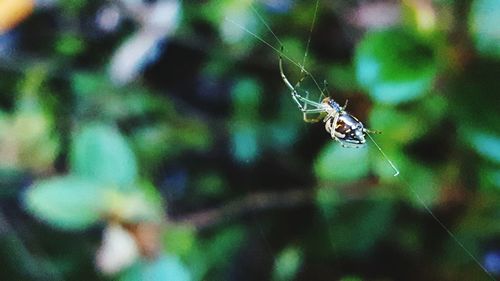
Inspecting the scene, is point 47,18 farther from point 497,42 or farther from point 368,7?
point 497,42

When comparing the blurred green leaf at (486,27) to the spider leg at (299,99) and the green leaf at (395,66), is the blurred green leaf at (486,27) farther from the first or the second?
the spider leg at (299,99)

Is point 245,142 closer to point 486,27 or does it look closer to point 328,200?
point 328,200

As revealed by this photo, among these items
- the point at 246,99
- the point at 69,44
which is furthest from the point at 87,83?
the point at 246,99

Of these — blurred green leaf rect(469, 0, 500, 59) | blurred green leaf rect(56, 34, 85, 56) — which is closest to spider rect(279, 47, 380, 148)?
blurred green leaf rect(469, 0, 500, 59)

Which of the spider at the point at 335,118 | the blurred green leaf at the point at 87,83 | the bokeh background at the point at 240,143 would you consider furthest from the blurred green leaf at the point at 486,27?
the blurred green leaf at the point at 87,83

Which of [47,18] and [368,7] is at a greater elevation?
[47,18]

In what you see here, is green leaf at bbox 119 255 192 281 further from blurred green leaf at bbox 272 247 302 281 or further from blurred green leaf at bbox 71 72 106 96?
blurred green leaf at bbox 71 72 106 96

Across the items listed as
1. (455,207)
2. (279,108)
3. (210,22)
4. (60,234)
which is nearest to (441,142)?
(455,207)

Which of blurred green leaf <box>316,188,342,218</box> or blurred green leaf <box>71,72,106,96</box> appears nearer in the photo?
blurred green leaf <box>316,188,342,218</box>
